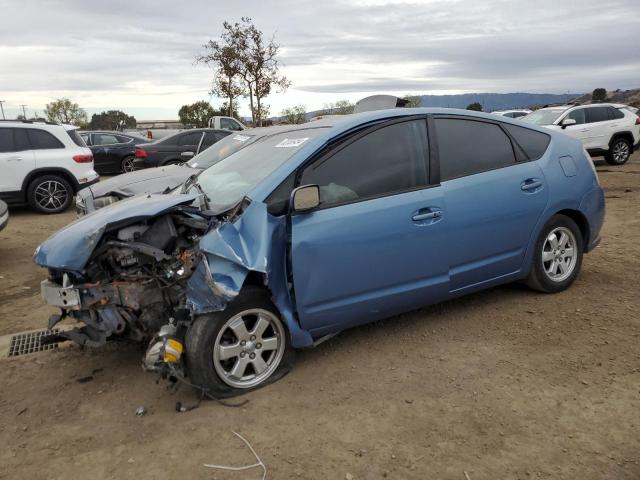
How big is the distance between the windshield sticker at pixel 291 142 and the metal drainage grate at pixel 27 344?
2.27m

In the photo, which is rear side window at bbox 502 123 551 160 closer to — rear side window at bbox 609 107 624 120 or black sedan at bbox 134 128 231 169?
black sedan at bbox 134 128 231 169

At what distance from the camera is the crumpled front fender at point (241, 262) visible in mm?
3074

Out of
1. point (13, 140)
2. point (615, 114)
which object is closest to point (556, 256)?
point (13, 140)

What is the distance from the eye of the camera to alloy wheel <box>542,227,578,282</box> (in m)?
4.49

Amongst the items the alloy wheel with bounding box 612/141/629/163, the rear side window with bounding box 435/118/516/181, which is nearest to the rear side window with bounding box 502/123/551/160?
the rear side window with bounding box 435/118/516/181

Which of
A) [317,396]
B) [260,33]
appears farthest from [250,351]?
[260,33]

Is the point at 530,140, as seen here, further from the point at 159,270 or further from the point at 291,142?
the point at 159,270

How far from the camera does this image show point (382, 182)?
3.62 metres

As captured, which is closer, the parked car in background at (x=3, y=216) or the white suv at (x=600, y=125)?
the parked car in background at (x=3, y=216)

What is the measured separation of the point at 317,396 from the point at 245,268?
93cm

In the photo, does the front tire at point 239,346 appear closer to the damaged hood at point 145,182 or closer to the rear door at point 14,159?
the damaged hood at point 145,182

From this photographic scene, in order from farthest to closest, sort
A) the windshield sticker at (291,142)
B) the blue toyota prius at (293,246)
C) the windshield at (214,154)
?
the windshield at (214,154)
the windshield sticker at (291,142)
the blue toyota prius at (293,246)

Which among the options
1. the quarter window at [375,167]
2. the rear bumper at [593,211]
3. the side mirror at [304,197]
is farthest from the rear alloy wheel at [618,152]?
the side mirror at [304,197]

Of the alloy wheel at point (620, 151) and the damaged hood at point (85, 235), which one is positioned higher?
the damaged hood at point (85, 235)
